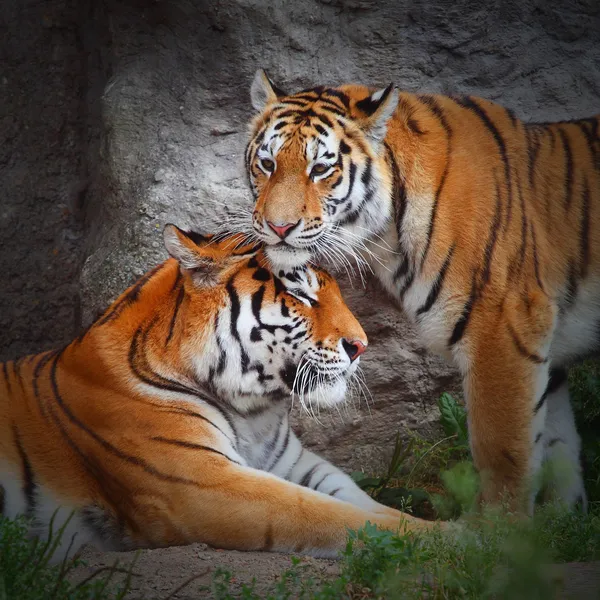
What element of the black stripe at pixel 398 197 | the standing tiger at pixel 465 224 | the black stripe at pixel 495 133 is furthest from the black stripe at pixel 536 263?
the black stripe at pixel 398 197

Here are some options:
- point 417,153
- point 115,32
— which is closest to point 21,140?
point 115,32

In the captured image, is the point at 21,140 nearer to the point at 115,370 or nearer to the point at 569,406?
the point at 115,370

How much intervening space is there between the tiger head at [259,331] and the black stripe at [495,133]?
78cm

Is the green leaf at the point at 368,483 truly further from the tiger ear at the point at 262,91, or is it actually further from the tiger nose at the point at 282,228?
the tiger ear at the point at 262,91

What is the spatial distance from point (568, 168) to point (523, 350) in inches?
34.3

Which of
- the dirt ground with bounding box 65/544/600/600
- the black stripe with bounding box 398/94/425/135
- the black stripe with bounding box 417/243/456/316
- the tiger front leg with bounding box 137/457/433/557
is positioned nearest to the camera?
the dirt ground with bounding box 65/544/600/600

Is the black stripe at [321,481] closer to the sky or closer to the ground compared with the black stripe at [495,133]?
closer to the ground

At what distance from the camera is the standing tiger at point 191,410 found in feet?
9.64

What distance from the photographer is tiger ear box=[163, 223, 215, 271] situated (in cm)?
313

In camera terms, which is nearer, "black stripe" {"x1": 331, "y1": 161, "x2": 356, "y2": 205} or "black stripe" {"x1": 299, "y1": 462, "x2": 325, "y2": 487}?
"black stripe" {"x1": 331, "y1": 161, "x2": 356, "y2": 205}

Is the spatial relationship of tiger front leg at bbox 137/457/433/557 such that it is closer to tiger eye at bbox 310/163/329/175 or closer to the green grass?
the green grass

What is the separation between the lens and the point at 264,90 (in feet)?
12.1

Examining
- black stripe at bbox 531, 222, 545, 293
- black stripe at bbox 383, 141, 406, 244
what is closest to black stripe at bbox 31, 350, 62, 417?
black stripe at bbox 383, 141, 406, 244

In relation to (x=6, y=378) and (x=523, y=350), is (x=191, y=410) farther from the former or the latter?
(x=523, y=350)
